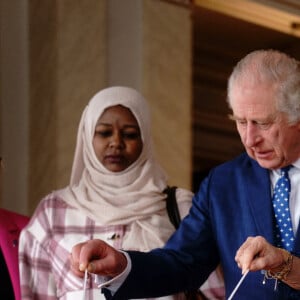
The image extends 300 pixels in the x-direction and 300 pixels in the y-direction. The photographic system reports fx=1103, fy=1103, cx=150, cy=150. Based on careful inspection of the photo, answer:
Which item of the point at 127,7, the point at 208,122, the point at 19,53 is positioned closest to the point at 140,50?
the point at 127,7

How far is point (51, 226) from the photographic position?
4.36 meters

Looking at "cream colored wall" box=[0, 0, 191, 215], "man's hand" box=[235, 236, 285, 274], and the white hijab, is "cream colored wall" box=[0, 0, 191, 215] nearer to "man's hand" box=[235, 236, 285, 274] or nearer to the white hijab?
the white hijab

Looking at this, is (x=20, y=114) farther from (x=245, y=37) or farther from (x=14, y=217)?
(x=245, y=37)

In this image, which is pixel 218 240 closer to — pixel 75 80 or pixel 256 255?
pixel 256 255

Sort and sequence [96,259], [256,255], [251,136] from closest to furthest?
[256,255], [96,259], [251,136]

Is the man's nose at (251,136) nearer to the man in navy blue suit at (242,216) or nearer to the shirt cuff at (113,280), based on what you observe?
the man in navy blue suit at (242,216)

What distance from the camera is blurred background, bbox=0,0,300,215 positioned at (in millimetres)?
6273

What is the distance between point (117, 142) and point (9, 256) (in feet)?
2.10

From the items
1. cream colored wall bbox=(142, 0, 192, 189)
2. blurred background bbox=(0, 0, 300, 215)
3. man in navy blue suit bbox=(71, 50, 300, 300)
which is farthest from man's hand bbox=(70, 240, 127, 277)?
cream colored wall bbox=(142, 0, 192, 189)

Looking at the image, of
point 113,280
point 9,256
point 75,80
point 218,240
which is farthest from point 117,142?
point 75,80

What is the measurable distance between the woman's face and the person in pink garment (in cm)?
49

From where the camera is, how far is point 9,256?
4.45m

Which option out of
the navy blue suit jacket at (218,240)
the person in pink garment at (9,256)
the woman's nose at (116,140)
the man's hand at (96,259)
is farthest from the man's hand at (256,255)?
the person in pink garment at (9,256)

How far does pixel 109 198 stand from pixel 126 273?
1.19 meters
